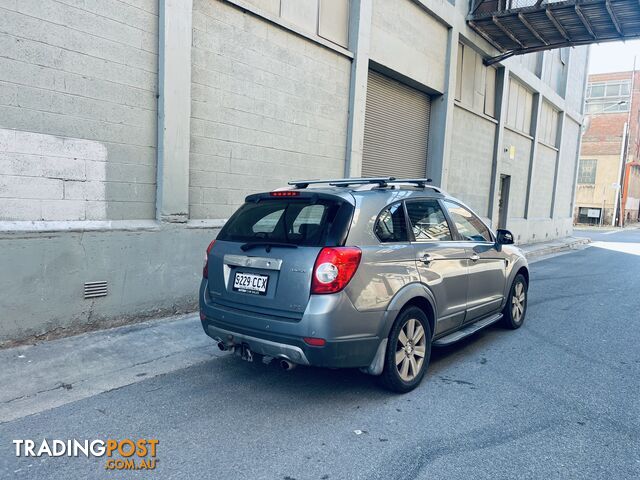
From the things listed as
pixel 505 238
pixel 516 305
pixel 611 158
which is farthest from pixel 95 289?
pixel 611 158

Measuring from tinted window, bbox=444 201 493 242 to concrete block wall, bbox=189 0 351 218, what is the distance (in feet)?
11.1

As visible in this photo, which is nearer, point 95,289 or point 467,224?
point 467,224

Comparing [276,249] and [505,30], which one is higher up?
[505,30]

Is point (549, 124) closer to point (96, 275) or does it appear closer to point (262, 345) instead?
point (96, 275)

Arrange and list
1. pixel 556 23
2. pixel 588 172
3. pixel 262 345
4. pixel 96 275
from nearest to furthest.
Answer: pixel 262 345
pixel 96 275
pixel 556 23
pixel 588 172

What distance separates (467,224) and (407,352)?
187 centimetres

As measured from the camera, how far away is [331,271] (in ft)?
11.5

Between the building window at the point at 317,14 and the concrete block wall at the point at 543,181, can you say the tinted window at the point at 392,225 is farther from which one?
the concrete block wall at the point at 543,181

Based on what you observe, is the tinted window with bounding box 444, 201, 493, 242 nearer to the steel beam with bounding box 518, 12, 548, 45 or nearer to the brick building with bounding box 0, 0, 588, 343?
the brick building with bounding box 0, 0, 588, 343

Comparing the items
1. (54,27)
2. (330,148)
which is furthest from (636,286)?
(54,27)

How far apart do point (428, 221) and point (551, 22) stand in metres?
11.2

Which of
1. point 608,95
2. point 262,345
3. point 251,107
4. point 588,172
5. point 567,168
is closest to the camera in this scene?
point 262,345

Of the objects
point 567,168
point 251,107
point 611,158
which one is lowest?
point 251,107

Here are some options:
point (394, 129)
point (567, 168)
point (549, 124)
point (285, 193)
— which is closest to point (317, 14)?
point (394, 129)
